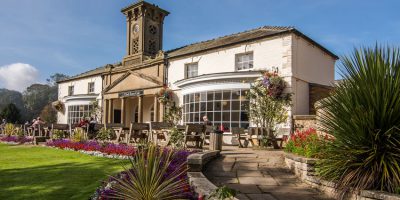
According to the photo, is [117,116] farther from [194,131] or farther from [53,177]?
[53,177]

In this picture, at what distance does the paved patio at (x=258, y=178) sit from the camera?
18.3ft

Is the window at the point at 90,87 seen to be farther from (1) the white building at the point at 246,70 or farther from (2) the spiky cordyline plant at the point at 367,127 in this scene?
(2) the spiky cordyline plant at the point at 367,127

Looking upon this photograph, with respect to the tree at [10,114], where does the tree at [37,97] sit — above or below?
above

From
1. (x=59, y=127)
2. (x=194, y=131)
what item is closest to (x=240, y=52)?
(x=194, y=131)

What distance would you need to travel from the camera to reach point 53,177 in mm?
7715

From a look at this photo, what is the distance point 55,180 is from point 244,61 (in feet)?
39.2

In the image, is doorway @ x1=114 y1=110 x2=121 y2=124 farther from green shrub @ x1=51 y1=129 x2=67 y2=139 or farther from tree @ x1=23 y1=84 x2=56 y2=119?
tree @ x1=23 y1=84 x2=56 y2=119

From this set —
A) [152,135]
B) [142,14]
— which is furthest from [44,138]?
[142,14]

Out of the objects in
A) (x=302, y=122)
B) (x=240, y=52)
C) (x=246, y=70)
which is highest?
(x=240, y=52)

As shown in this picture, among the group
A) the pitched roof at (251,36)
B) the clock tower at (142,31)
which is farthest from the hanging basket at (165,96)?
the clock tower at (142,31)

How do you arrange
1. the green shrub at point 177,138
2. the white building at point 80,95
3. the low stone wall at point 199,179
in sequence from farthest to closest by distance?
the white building at point 80,95 → the green shrub at point 177,138 → the low stone wall at point 199,179

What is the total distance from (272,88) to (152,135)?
5979 millimetres

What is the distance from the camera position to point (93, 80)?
91.0ft

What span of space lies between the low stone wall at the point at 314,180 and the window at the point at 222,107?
326 inches
